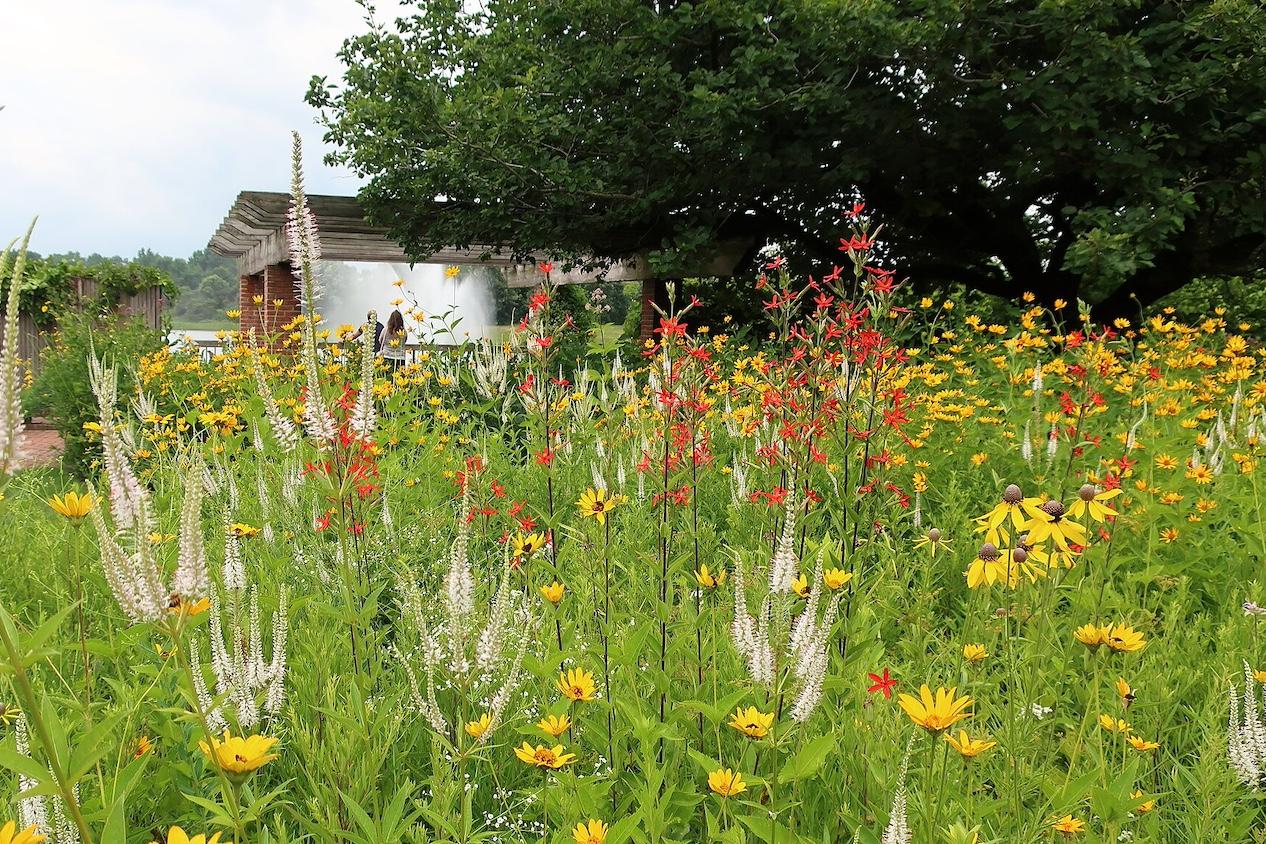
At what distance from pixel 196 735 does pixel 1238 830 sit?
7.38 feet

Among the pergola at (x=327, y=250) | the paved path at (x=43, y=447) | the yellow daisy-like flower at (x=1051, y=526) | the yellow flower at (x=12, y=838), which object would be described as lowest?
the paved path at (x=43, y=447)

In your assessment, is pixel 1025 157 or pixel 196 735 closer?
pixel 196 735

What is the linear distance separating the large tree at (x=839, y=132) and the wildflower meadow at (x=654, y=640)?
556cm

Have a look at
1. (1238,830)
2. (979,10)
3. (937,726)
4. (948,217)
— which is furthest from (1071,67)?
(937,726)

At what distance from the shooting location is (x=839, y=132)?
10156 millimetres

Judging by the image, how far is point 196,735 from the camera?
1.85 m

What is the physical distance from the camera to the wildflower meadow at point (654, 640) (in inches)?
55.3

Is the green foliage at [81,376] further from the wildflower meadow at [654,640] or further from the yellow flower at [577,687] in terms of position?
the yellow flower at [577,687]

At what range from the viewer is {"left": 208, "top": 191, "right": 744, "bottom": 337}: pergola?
12531 millimetres

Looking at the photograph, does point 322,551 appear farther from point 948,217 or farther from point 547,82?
point 948,217

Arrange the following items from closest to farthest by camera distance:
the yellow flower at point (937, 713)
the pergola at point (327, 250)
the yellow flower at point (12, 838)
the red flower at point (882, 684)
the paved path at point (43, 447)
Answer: the yellow flower at point (12, 838) → the yellow flower at point (937, 713) → the red flower at point (882, 684) → the paved path at point (43, 447) → the pergola at point (327, 250)

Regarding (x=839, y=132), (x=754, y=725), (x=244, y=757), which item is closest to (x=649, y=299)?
(x=839, y=132)

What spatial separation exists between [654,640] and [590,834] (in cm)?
73

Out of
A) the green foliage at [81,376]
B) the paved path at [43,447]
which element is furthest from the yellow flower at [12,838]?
the paved path at [43,447]
